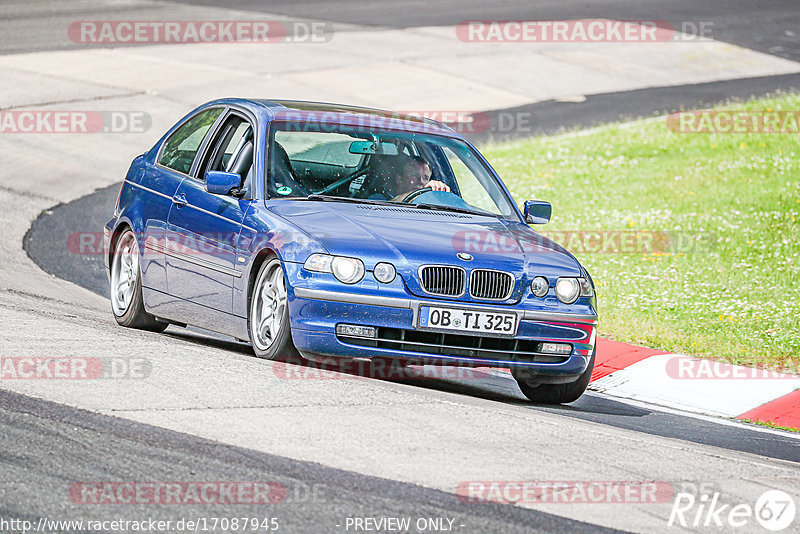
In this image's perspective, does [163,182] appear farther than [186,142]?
No

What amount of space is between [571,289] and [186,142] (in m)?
3.24

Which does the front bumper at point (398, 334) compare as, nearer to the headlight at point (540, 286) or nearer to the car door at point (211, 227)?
the headlight at point (540, 286)

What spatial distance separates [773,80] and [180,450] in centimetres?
2427

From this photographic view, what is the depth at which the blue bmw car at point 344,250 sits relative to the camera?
738 centimetres

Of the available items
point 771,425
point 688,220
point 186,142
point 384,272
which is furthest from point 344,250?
point 688,220

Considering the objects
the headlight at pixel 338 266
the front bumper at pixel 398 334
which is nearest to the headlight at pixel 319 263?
the headlight at pixel 338 266

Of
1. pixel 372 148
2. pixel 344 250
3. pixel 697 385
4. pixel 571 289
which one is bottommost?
pixel 697 385

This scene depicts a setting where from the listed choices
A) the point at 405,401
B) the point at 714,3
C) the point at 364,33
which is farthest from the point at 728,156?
the point at 714,3

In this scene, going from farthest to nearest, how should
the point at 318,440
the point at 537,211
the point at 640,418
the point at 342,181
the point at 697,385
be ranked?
the point at 697,385, the point at 537,211, the point at 342,181, the point at 640,418, the point at 318,440

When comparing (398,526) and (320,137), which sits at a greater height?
(320,137)

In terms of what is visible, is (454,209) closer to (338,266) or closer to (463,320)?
(463,320)

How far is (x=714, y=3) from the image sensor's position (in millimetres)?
38219

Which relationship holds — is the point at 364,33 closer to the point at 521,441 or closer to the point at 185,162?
the point at 185,162

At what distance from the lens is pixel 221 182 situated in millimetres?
8133
